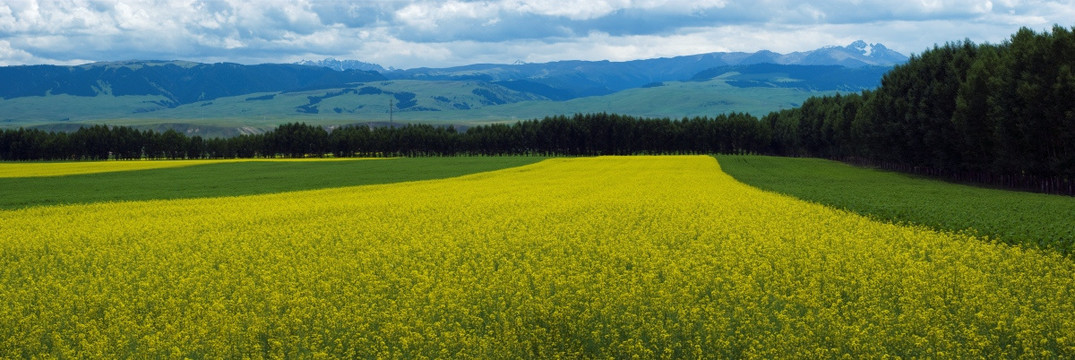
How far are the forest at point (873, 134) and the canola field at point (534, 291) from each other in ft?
105

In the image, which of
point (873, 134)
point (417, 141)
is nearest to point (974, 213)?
point (873, 134)

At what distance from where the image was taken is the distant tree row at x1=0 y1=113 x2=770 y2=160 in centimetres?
14338

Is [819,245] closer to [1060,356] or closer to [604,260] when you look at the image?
[604,260]

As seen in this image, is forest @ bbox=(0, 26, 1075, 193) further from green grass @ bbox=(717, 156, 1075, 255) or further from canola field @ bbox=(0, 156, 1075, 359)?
canola field @ bbox=(0, 156, 1075, 359)

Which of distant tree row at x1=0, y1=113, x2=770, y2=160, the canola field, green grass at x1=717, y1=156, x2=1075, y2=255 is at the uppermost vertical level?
distant tree row at x1=0, y1=113, x2=770, y2=160

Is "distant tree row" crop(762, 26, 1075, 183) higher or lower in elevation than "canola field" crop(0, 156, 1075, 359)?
higher

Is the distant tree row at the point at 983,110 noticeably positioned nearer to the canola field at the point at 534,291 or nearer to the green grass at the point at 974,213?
the green grass at the point at 974,213

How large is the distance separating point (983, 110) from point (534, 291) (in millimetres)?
50684

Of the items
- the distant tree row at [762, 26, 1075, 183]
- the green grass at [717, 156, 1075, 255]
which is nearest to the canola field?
the green grass at [717, 156, 1075, 255]

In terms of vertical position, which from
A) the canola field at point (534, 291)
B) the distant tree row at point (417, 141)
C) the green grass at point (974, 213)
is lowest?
the canola field at point (534, 291)

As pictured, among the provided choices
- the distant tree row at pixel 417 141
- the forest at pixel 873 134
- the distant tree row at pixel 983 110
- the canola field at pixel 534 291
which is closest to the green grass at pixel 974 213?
the canola field at pixel 534 291

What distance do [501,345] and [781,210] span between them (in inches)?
793

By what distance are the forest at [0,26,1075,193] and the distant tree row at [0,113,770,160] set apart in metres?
0.21

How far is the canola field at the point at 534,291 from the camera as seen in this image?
39.0 feet
